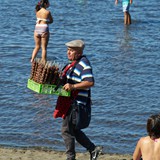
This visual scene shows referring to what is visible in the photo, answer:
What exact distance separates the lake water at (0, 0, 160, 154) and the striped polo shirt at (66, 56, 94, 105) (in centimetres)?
154

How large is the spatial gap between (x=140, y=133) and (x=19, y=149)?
1960 millimetres

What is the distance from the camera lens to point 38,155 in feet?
31.5

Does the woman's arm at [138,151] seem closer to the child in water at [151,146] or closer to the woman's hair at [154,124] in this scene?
the child in water at [151,146]

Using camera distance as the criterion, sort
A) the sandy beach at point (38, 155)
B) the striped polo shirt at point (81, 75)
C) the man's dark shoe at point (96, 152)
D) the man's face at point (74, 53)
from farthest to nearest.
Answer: the sandy beach at point (38, 155) < the man's dark shoe at point (96, 152) < the man's face at point (74, 53) < the striped polo shirt at point (81, 75)

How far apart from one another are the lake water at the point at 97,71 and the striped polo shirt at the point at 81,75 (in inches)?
60.6

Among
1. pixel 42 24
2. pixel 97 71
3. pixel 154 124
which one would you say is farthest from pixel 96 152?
pixel 42 24

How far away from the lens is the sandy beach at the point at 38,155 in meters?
9.47

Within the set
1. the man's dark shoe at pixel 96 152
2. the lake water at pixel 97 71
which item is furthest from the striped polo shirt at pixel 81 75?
the lake water at pixel 97 71

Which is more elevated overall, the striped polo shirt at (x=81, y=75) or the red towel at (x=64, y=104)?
the striped polo shirt at (x=81, y=75)

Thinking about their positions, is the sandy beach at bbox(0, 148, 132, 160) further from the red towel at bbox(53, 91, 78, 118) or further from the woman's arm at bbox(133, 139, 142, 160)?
the woman's arm at bbox(133, 139, 142, 160)

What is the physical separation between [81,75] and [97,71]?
597 centimetres

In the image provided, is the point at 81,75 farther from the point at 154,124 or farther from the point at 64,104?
the point at 154,124

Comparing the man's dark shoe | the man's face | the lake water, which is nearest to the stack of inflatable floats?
the man's face

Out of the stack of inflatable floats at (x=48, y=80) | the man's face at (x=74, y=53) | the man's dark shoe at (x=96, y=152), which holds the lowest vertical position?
the man's dark shoe at (x=96, y=152)
